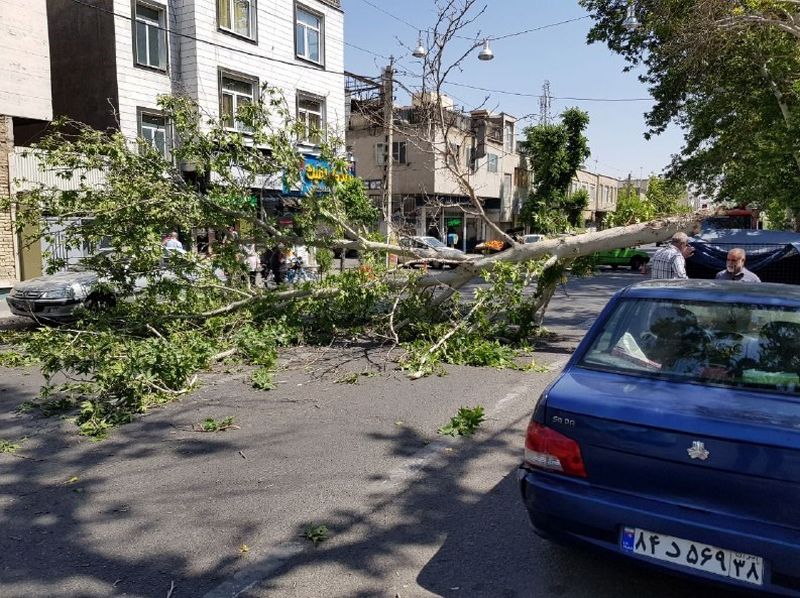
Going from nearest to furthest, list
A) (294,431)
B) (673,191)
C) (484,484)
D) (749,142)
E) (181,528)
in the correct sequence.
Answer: (181,528) < (484,484) < (294,431) < (749,142) < (673,191)

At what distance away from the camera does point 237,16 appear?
21141mm

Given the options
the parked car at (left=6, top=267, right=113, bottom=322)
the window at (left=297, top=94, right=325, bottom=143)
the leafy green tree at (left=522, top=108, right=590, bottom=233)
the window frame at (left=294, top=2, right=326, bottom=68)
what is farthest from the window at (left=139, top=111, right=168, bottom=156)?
the leafy green tree at (left=522, top=108, right=590, bottom=233)

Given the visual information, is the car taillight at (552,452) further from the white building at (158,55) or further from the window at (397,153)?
Answer: the window at (397,153)

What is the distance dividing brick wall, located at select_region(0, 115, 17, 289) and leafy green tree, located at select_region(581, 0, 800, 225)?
15013 mm

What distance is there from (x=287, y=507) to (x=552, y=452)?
1.95 meters

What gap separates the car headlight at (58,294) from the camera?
11703 mm

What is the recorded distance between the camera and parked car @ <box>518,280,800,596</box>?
265 centimetres

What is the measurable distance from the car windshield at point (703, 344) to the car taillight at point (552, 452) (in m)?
0.61

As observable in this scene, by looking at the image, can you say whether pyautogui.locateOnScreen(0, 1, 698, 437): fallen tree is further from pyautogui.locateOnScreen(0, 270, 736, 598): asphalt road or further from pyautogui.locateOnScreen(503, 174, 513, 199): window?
pyautogui.locateOnScreen(503, 174, 513, 199): window

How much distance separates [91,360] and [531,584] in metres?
5.26

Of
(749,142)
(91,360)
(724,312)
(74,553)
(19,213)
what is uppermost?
(749,142)

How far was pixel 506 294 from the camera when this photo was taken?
9.05m

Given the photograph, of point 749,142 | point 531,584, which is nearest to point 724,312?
point 531,584

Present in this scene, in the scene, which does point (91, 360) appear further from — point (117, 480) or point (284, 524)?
point (284, 524)
